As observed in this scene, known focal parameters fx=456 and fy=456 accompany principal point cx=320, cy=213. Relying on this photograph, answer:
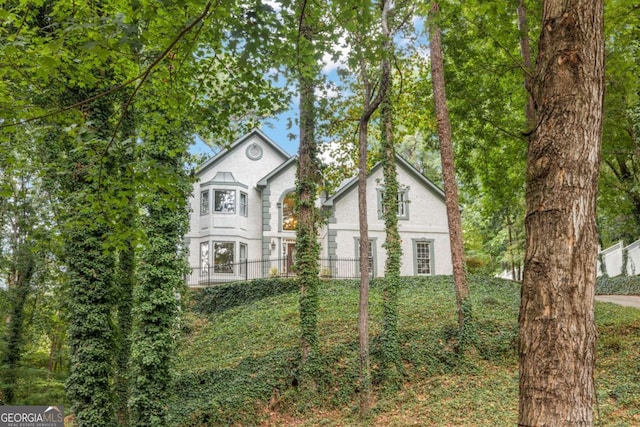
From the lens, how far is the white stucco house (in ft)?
74.4

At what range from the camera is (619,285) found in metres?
20.8

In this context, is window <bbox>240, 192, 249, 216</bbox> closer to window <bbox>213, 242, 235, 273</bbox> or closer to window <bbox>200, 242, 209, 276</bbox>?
window <bbox>213, 242, 235, 273</bbox>

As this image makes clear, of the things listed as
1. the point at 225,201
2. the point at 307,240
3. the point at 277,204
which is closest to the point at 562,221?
the point at 307,240

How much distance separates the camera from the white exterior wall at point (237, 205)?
23.2m

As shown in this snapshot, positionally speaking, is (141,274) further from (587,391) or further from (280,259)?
(280,259)

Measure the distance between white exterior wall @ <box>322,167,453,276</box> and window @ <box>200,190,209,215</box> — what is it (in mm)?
6412

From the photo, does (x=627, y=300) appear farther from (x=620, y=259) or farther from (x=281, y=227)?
(x=281, y=227)

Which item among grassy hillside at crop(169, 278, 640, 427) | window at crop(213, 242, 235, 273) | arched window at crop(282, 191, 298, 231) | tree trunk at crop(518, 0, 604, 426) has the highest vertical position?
arched window at crop(282, 191, 298, 231)

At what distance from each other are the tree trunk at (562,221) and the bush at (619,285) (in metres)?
20.8

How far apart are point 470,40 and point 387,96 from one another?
2.37 meters

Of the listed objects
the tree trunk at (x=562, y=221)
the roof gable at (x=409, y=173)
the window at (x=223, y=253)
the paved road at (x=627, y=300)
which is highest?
the roof gable at (x=409, y=173)

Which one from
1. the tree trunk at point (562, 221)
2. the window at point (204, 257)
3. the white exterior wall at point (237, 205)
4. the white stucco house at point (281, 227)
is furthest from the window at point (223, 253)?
the tree trunk at point (562, 221)

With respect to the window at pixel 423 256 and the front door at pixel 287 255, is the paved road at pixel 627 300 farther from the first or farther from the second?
the front door at pixel 287 255
